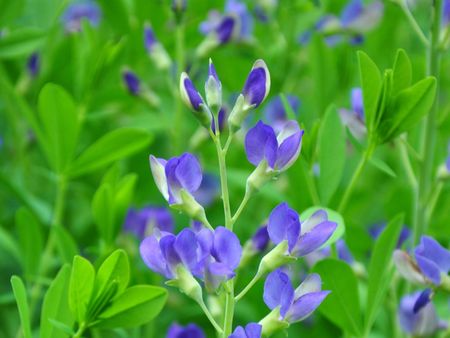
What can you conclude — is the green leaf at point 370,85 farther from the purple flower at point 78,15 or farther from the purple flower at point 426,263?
the purple flower at point 78,15

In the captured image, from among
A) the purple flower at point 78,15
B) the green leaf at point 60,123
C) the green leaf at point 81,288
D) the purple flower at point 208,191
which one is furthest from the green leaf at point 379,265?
the purple flower at point 78,15

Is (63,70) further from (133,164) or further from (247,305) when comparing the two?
(247,305)

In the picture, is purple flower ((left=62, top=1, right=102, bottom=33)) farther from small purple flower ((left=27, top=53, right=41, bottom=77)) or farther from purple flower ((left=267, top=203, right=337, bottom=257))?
purple flower ((left=267, top=203, right=337, bottom=257))

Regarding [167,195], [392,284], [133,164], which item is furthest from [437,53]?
[133,164]

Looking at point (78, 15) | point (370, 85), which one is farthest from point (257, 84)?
point (78, 15)

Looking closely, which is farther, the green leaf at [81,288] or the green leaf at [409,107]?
the green leaf at [409,107]

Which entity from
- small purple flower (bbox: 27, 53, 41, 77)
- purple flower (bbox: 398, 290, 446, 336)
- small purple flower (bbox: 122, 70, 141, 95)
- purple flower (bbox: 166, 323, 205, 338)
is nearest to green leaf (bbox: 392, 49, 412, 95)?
purple flower (bbox: 398, 290, 446, 336)
